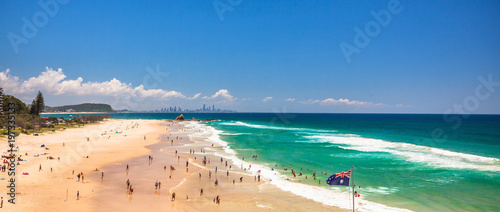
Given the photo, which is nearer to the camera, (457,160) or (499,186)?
(499,186)

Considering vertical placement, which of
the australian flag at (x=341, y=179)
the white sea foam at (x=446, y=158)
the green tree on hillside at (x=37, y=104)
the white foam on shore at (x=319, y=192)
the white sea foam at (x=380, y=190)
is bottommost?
the white foam on shore at (x=319, y=192)

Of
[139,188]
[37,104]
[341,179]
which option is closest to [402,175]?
[341,179]

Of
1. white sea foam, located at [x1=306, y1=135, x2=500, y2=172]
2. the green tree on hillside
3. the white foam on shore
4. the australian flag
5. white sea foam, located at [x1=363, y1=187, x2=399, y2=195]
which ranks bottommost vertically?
the white foam on shore

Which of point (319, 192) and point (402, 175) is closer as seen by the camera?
point (319, 192)

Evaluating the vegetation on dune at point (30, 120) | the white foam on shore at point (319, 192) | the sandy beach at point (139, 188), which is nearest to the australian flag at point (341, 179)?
the sandy beach at point (139, 188)

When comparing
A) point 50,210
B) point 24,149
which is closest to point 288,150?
point 50,210

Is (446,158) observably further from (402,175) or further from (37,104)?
(37,104)

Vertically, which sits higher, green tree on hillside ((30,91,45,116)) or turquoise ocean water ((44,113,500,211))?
green tree on hillside ((30,91,45,116))

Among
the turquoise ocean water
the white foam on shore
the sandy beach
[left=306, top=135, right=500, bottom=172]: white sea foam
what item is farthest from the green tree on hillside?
[left=306, top=135, right=500, bottom=172]: white sea foam

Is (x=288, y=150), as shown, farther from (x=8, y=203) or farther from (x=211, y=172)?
(x=8, y=203)

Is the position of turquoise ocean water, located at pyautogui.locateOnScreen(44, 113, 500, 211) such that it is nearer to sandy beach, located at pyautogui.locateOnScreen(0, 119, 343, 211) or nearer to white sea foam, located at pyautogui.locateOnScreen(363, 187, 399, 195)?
white sea foam, located at pyautogui.locateOnScreen(363, 187, 399, 195)

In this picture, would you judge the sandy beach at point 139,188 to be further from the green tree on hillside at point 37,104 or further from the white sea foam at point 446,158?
the green tree on hillside at point 37,104
